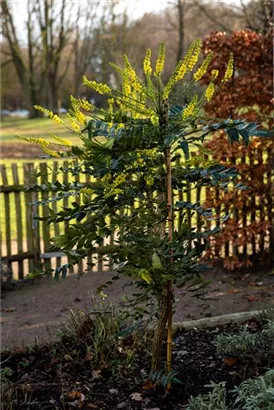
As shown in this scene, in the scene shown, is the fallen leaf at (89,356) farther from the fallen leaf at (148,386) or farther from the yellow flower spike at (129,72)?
the yellow flower spike at (129,72)

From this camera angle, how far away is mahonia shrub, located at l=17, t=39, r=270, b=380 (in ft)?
8.43

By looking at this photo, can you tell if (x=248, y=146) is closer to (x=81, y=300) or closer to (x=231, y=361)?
(x=81, y=300)

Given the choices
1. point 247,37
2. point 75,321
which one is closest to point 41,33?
point 247,37

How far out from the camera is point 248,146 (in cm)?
613

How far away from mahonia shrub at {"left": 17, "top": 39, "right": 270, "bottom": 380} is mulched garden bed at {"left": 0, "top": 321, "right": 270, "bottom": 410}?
226mm

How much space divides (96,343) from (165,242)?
104 centimetres

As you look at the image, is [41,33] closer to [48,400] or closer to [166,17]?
[166,17]

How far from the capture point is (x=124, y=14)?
85.0 ft

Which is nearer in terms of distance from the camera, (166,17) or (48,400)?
(48,400)

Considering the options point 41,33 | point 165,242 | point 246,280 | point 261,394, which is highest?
point 41,33

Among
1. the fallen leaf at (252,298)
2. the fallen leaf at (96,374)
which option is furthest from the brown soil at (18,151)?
the fallen leaf at (96,374)

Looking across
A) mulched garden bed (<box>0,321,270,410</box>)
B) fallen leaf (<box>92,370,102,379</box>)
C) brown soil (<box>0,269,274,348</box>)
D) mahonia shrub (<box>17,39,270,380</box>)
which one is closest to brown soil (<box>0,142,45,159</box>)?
brown soil (<box>0,269,274,348</box>)

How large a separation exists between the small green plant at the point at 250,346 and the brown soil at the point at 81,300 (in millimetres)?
1101

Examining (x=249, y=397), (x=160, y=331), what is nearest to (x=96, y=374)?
(x=160, y=331)
